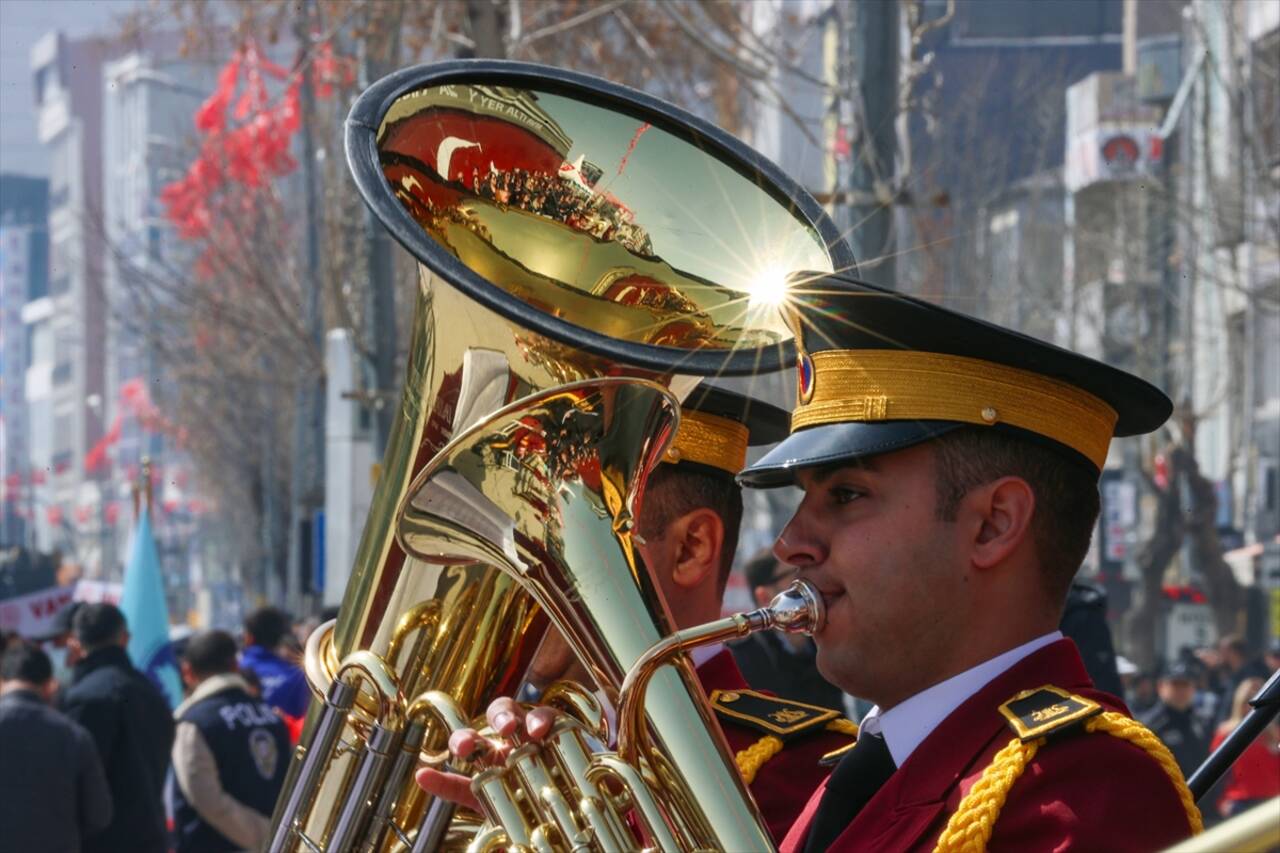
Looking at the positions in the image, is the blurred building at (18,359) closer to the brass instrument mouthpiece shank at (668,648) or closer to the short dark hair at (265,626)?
the short dark hair at (265,626)

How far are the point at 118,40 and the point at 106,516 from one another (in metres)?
58.8

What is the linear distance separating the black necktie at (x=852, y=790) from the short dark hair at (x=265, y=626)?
7597mm

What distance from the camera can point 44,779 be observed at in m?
6.75

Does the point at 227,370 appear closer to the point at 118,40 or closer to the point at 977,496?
the point at 118,40

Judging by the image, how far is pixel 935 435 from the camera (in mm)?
2359

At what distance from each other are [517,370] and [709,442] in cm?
81

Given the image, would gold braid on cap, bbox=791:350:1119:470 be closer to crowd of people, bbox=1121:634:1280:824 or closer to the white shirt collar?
the white shirt collar

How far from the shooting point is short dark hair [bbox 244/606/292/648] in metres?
9.83

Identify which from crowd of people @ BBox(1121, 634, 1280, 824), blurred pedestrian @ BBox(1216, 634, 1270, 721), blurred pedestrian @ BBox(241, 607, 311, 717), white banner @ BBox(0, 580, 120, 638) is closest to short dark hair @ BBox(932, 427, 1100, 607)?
crowd of people @ BBox(1121, 634, 1280, 824)

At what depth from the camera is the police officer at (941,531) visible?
234cm

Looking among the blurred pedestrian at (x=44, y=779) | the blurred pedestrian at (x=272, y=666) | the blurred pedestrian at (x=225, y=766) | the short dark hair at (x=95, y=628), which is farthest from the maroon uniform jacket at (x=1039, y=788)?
the blurred pedestrian at (x=272, y=666)

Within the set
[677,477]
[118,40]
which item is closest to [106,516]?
[118,40]

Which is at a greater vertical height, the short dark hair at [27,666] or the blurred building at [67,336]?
the blurred building at [67,336]

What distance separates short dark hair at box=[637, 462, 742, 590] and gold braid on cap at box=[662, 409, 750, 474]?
1 cm
